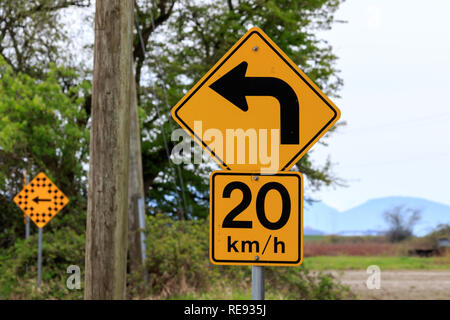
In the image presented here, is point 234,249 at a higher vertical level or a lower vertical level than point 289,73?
lower

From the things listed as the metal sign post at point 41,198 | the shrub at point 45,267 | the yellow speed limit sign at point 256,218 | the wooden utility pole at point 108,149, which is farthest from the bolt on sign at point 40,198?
the yellow speed limit sign at point 256,218

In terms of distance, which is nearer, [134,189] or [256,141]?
[256,141]

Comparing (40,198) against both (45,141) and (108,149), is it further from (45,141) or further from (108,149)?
(108,149)

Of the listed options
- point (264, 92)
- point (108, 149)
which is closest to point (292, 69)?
point (264, 92)

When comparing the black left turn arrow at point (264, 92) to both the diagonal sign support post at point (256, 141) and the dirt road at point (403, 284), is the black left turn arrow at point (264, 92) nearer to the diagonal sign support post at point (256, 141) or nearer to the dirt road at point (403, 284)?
the diagonal sign support post at point (256, 141)

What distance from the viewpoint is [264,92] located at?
14.3 ft

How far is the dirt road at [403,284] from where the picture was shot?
19375mm

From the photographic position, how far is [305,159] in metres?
23.8

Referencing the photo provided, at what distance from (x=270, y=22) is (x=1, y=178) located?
11.8 metres

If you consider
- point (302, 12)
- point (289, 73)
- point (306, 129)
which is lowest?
point (306, 129)

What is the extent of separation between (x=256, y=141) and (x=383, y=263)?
92.3 feet

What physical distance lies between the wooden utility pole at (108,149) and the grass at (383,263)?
67.1ft
